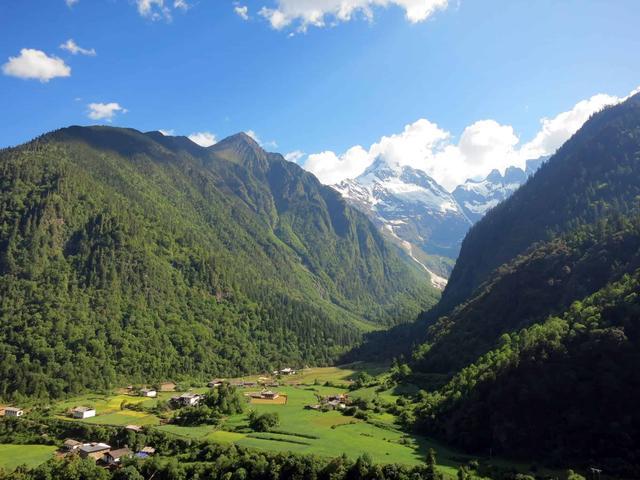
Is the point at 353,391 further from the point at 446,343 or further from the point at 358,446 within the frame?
the point at 358,446

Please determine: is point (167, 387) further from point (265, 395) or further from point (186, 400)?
point (265, 395)

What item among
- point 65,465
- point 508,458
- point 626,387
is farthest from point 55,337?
point 626,387

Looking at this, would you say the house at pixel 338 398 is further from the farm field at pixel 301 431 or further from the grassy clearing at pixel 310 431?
the grassy clearing at pixel 310 431

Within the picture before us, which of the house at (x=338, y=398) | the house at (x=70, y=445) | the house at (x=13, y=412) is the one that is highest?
the house at (x=338, y=398)

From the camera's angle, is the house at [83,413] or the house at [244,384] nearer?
the house at [83,413]

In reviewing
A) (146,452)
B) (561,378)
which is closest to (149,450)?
(146,452)

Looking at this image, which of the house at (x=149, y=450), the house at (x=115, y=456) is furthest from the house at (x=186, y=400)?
the house at (x=115, y=456)

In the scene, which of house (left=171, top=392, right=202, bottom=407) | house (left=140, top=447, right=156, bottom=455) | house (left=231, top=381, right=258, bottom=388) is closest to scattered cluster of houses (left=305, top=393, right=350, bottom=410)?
house (left=171, top=392, right=202, bottom=407)
